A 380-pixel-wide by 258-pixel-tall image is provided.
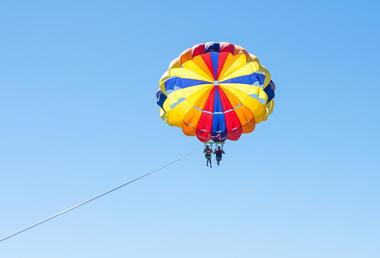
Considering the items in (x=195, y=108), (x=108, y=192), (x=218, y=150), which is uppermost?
(x=195, y=108)

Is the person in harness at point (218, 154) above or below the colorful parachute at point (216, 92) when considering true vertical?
below

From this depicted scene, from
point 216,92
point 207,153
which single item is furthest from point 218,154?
point 216,92

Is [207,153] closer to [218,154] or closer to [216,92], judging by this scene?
[218,154]

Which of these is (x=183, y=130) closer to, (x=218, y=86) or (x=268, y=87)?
(x=218, y=86)

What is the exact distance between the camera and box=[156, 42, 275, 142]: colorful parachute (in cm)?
2770

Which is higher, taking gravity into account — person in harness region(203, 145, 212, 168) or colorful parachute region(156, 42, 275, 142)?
colorful parachute region(156, 42, 275, 142)

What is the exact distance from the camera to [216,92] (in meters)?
28.7

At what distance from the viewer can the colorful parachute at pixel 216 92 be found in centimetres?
2770

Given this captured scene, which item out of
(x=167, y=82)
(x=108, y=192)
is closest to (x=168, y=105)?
(x=167, y=82)

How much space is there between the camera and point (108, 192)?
603 inches

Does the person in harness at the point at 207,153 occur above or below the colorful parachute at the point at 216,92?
below

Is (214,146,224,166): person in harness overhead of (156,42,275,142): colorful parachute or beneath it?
beneath

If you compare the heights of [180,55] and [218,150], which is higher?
[180,55]

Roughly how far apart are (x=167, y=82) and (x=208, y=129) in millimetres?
2926
